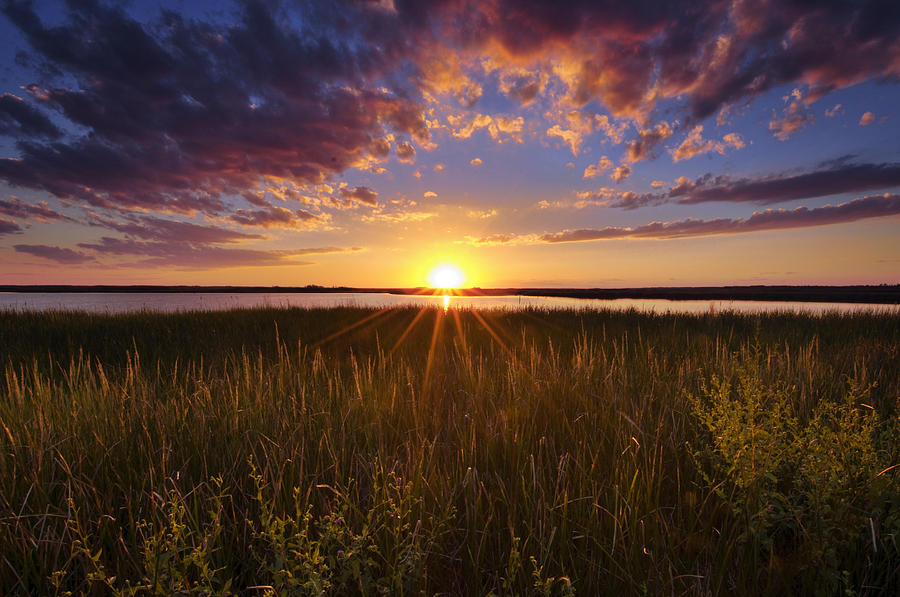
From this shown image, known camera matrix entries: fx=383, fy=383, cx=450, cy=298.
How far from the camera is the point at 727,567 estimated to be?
6.71 ft

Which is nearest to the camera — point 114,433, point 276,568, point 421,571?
point 276,568

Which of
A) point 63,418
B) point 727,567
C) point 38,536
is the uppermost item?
point 63,418

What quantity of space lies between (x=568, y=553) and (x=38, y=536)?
2.98m

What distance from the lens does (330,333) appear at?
1171cm

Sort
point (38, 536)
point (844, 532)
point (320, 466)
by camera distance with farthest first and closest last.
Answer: point (320, 466), point (38, 536), point (844, 532)

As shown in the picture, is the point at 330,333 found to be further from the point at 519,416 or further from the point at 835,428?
the point at 835,428

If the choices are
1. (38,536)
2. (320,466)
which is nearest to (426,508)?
(320,466)

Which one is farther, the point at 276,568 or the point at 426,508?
the point at 426,508

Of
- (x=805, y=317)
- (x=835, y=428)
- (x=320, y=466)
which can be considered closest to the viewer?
(x=320, y=466)

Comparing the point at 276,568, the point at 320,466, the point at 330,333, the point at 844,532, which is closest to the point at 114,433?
the point at 320,466

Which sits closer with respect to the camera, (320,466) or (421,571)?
(421,571)

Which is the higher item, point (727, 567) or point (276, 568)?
point (276, 568)

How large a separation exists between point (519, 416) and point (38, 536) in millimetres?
3328

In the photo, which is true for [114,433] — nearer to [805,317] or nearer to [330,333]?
[330,333]
